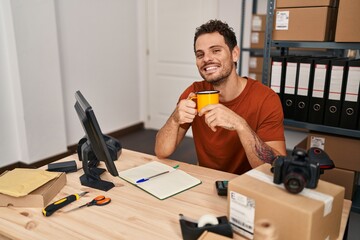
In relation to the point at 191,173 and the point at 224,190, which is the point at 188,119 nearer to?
the point at 191,173

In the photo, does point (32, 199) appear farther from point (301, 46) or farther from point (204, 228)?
point (301, 46)

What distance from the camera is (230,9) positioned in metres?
3.55

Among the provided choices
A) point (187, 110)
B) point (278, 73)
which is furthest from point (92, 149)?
point (278, 73)

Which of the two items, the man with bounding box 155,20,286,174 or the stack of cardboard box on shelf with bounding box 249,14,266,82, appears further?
the stack of cardboard box on shelf with bounding box 249,14,266,82

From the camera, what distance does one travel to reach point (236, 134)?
5.06 ft

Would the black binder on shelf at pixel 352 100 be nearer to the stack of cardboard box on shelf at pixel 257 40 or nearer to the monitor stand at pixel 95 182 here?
the stack of cardboard box on shelf at pixel 257 40

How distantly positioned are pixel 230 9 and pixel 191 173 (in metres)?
2.66

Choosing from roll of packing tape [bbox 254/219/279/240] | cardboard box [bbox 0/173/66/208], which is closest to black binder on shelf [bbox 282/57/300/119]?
roll of packing tape [bbox 254/219/279/240]

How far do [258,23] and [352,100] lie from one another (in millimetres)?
1521

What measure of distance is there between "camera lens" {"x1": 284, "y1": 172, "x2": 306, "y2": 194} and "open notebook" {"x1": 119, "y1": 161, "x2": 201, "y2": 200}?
45cm

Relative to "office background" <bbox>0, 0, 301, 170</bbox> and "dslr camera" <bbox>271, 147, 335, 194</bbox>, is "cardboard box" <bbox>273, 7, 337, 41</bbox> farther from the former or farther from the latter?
"dslr camera" <bbox>271, 147, 335, 194</bbox>

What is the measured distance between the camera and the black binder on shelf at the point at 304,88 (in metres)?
2.21

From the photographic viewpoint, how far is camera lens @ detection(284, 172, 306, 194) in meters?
0.81

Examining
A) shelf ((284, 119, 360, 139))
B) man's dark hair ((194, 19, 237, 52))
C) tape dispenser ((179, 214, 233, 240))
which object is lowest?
shelf ((284, 119, 360, 139))
